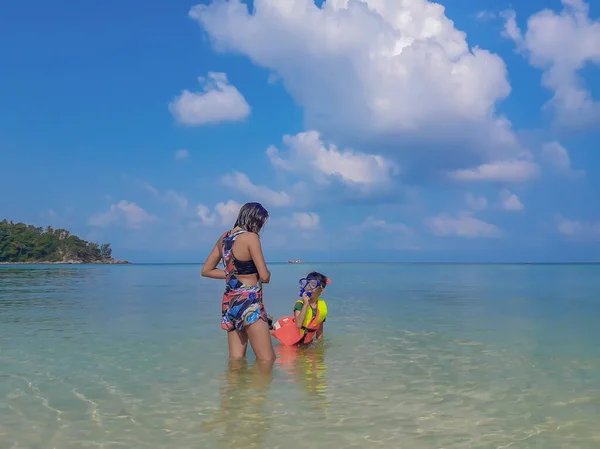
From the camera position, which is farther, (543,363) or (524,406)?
(543,363)

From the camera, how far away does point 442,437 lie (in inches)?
184

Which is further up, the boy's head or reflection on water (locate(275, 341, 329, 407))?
the boy's head

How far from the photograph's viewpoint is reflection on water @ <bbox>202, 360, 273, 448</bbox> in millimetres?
4598

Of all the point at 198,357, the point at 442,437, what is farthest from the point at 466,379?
the point at 198,357

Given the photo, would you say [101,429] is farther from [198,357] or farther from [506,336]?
[506,336]

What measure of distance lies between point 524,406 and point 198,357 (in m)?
5.02

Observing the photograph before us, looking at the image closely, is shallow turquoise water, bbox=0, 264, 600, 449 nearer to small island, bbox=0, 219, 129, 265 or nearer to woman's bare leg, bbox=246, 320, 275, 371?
woman's bare leg, bbox=246, 320, 275, 371

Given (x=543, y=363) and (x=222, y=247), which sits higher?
(x=222, y=247)

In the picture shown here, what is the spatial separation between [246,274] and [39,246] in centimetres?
15204

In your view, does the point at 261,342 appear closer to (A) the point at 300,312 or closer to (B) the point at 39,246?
(A) the point at 300,312

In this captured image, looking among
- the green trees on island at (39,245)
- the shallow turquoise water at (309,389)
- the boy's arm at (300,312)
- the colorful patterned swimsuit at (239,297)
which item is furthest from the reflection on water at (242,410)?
the green trees on island at (39,245)

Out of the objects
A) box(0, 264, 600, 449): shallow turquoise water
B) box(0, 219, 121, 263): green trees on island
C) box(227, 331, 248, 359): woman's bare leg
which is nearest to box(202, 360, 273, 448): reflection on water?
box(0, 264, 600, 449): shallow turquoise water

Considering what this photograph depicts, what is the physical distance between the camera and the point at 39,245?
464 ft

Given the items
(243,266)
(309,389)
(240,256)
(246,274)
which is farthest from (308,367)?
(240,256)
